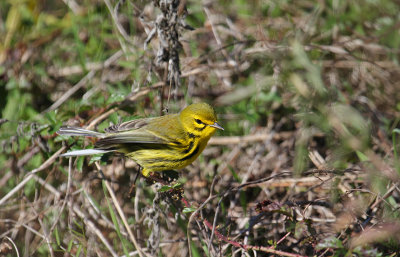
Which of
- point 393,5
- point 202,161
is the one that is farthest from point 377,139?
point 202,161

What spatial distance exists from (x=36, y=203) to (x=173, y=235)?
3.55 feet

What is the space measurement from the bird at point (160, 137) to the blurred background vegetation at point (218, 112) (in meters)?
0.16

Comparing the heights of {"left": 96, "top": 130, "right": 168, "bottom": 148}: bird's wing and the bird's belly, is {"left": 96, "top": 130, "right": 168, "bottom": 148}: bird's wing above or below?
above

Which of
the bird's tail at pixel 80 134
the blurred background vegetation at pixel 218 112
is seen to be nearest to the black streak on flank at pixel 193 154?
the blurred background vegetation at pixel 218 112

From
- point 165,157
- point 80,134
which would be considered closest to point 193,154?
point 165,157

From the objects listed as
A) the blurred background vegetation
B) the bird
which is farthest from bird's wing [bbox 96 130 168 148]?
the blurred background vegetation

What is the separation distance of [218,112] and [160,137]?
44.6 inches

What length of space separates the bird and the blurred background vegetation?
157mm

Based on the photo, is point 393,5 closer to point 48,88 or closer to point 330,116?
point 330,116

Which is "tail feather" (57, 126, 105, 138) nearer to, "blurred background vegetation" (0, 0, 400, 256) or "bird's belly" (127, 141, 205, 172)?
"blurred background vegetation" (0, 0, 400, 256)

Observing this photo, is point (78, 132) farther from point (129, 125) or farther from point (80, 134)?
point (129, 125)

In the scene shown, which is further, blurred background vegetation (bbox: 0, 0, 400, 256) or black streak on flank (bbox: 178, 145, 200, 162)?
black streak on flank (bbox: 178, 145, 200, 162)

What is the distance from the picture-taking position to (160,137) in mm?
3229

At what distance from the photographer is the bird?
3150 millimetres
